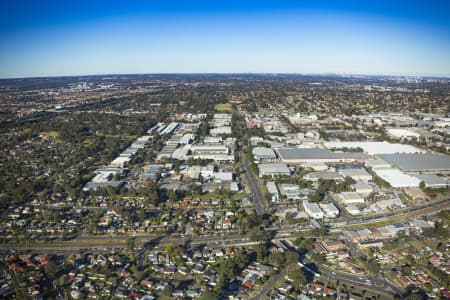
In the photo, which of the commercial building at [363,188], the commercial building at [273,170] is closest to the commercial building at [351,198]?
the commercial building at [363,188]

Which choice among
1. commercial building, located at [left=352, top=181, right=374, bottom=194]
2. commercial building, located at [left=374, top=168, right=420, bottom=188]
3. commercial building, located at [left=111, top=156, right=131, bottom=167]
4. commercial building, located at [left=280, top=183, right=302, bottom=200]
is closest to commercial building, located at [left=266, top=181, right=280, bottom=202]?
commercial building, located at [left=280, top=183, right=302, bottom=200]

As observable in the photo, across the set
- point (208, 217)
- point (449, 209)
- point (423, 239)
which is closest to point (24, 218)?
point (208, 217)

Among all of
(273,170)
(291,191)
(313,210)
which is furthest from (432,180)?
(273,170)

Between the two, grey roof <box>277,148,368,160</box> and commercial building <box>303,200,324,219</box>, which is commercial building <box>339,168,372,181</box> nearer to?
grey roof <box>277,148,368,160</box>

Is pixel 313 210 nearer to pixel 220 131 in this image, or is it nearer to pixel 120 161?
pixel 120 161

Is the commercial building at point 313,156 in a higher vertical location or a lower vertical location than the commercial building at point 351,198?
higher

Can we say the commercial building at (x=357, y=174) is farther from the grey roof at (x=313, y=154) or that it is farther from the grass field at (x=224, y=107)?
the grass field at (x=224, y=107)

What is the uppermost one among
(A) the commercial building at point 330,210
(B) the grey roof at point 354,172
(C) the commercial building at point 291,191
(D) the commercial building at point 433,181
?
(B) the grey roof at point 354,172
